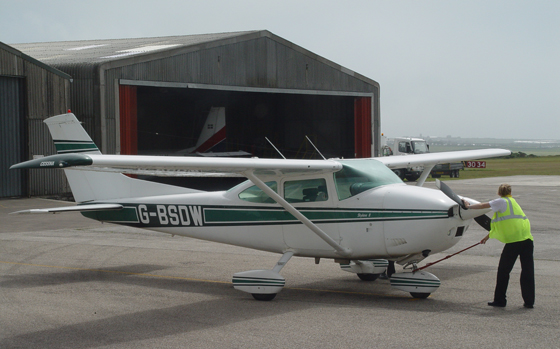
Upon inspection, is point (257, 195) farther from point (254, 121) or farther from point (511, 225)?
point (254, 121)

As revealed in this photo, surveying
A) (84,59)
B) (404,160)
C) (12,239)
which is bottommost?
(12,239)

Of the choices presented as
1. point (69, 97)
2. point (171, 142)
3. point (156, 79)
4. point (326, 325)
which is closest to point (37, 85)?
point (69, 97)

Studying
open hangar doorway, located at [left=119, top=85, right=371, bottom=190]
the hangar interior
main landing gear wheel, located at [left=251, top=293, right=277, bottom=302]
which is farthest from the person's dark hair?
the hangar interior

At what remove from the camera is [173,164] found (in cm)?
772

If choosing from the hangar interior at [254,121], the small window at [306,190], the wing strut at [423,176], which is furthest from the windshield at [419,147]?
the small window at [306,190]

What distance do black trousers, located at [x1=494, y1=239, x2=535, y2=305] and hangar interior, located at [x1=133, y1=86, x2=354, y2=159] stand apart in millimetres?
26016

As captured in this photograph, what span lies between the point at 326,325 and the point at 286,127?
31.1m

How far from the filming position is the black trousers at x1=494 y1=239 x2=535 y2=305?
25.6 ft

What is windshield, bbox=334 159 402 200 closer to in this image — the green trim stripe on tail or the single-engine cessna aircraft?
the single-engine cessna aircraft

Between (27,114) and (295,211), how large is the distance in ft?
62.8

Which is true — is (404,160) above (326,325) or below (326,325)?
above

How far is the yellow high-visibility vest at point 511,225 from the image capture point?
802 centimetres

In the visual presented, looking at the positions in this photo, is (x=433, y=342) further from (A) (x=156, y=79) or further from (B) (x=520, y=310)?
(A) (x=156, y=79)

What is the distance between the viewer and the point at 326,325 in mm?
7074
